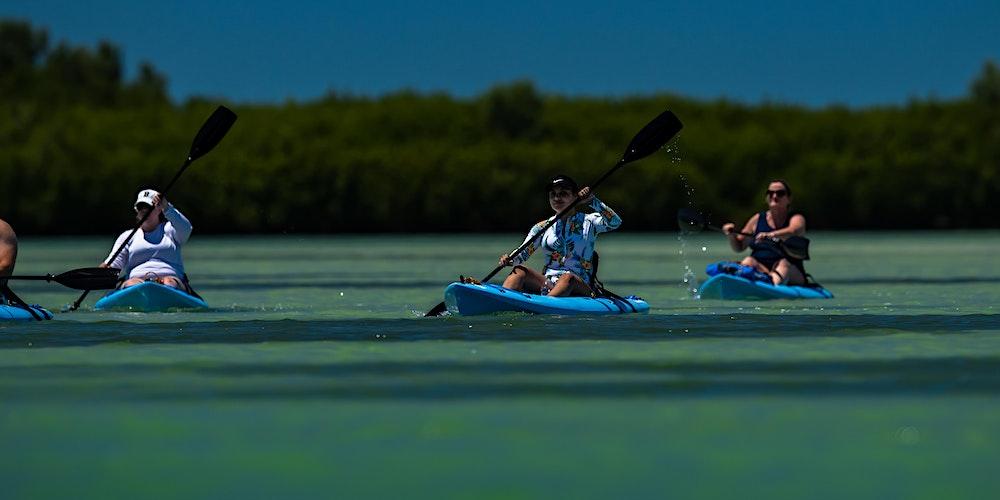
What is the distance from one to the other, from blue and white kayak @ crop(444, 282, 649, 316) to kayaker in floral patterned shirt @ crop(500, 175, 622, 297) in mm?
200

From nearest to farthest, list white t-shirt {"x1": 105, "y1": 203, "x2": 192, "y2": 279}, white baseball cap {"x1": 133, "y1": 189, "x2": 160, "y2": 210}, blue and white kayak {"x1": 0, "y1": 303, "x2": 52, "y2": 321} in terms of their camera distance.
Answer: blue and white kayak {"x1": 0, "y1": 303, "x2": 52, "y2": 321}, white baseball cap {"x1": 133, "y1": 189, "x2": 160, "y2": 210}, white t-shirt {"x1": 105, "y1": 203, "x2": 192, "y2": 279}

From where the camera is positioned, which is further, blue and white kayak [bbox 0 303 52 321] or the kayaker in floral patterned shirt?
the kayaker in floral patterned shirt

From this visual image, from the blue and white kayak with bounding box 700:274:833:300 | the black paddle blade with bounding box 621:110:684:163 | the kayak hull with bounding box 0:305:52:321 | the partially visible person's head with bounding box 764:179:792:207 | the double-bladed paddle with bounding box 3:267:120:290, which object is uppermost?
the black paddle blade with bounding box 621:110:684:163

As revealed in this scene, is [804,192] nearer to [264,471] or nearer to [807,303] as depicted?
[807,303]

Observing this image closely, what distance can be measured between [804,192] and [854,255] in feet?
94.4

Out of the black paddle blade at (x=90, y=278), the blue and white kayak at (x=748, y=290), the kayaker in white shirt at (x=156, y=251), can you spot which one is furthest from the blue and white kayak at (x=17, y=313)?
the blue and white kayak at (x=748, y=290)

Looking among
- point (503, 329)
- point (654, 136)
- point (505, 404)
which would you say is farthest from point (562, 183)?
point (505, 404)

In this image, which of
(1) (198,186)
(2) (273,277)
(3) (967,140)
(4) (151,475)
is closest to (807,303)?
(2) (273,277)

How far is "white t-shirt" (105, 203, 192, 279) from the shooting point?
15594mm

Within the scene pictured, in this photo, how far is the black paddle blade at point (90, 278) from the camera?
14344 millimetres

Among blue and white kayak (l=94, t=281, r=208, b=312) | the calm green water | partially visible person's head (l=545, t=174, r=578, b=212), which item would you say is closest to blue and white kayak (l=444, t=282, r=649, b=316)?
the calm green water

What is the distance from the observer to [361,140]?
228 feet

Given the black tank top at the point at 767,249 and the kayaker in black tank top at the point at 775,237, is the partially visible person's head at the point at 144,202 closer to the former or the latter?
the kayaker in black tank top at the point at 775,237

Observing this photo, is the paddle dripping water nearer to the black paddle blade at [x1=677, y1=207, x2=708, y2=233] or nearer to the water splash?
the water splash
